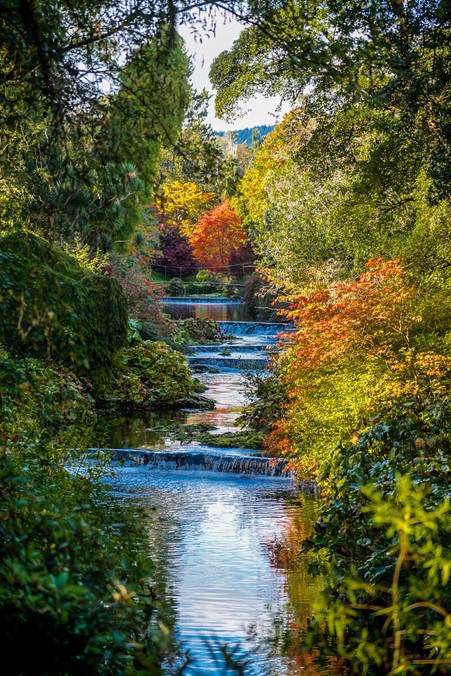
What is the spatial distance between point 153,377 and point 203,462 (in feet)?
19.7

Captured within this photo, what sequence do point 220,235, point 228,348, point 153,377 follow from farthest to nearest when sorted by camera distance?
1. point 220,235
2. point 228,348
3. point 153,377

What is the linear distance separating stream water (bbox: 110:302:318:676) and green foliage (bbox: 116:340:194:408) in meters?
1.27

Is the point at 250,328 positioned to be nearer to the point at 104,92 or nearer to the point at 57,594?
the point at 104,92

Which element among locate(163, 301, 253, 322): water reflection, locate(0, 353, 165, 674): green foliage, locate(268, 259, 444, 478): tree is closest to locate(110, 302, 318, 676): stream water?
locate(0, 353, 165, 674): green foliage

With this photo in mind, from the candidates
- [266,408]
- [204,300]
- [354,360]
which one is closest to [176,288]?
[204,300]

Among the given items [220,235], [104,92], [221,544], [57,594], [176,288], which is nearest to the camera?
[57,594]

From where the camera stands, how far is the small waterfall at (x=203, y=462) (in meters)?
13.5

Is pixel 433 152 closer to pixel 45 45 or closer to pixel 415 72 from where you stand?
pixel 415 72

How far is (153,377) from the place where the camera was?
1966cm

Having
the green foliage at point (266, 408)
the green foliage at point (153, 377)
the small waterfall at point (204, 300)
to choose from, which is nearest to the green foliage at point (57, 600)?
the green foliage at point (266, 408)

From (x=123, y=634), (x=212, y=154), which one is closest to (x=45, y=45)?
(x=212, y=154)

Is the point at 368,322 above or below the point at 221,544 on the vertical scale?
above

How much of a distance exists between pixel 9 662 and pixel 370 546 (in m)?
3.00

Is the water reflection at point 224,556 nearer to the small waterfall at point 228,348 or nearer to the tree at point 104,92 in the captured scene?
the tree at point 104,92
